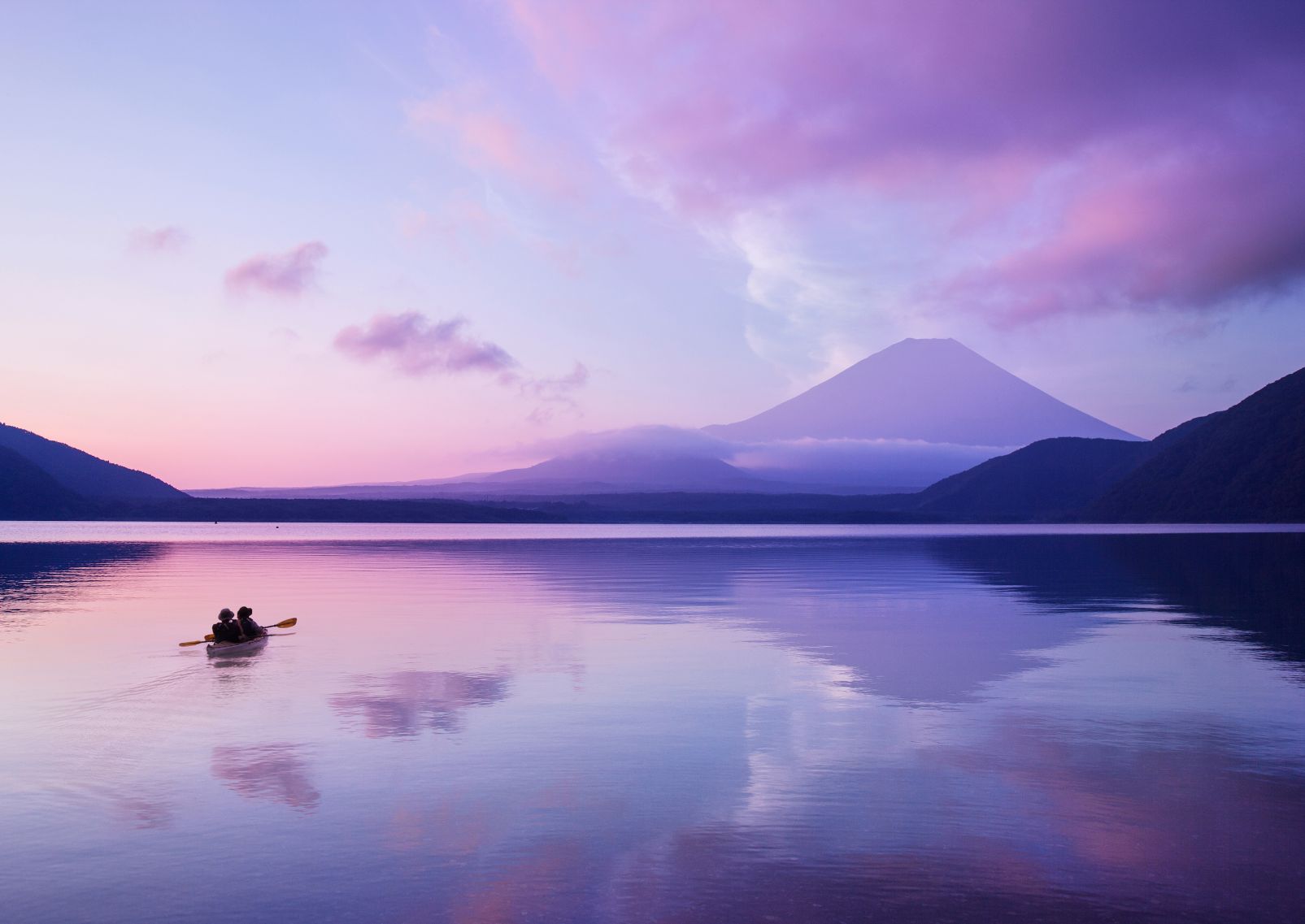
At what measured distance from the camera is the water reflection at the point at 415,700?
18797 millimetres

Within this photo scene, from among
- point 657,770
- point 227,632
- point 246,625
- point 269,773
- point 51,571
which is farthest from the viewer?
point 51,571

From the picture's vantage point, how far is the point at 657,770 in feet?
51.1

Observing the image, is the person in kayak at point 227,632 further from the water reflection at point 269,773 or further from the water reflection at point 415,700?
the water reflection at point 269,773

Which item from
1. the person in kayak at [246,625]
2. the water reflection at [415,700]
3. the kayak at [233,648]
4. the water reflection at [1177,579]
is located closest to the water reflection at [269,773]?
the water reflection at [415,700]

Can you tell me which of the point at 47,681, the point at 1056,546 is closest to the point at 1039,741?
the point at 47,681

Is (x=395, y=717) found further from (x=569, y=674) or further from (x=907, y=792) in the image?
(x=907, y=792)

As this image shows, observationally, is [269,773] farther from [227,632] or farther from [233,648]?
[227,632]

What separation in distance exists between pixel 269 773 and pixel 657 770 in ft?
18.8

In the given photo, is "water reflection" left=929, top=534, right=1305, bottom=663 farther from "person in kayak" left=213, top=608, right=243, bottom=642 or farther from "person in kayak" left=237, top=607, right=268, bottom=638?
"person in kayak" left=213, top=608, right=243, bottom=642

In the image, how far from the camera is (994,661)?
1069 inches

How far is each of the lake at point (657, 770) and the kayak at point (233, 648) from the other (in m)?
0.74

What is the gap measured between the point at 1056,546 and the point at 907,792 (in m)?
111

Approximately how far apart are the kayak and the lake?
742 millimetres

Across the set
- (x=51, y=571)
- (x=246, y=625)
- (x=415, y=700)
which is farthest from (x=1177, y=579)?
(x=51, y=571)
